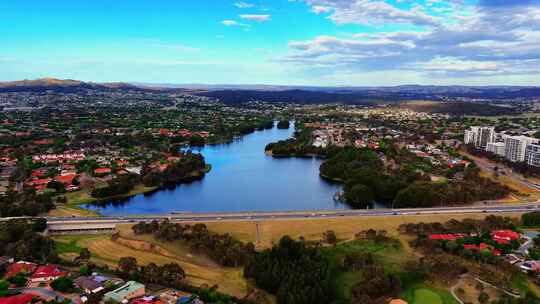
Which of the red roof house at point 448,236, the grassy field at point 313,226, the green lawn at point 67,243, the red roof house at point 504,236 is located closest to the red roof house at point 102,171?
the green lawn at point 67,243

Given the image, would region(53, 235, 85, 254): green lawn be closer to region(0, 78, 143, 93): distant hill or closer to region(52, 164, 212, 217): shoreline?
region(52, 164, 212, 217): shoreline

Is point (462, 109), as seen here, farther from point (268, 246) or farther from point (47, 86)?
point (47, 86)

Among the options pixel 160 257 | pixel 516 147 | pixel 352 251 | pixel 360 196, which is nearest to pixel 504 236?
pixel 352 251

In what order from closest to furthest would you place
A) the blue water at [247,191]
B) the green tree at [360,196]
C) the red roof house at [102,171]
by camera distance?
the green tree at [360,196] < the blue water at [247,191] < the red roof house at [102,171]

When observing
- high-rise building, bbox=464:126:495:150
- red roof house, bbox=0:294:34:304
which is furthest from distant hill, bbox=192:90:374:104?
red roof house, bbox=0:294:34:304

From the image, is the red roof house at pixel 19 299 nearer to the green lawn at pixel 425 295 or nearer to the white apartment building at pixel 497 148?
the green lawn at pixel 425 295

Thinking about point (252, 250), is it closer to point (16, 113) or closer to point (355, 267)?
point (355, 267)
